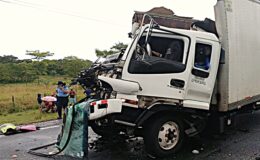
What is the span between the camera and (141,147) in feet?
Result: 20.0

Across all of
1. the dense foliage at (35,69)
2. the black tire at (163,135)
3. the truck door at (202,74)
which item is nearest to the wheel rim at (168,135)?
the black tire at (163,135)

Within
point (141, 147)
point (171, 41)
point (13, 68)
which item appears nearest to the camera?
point (171, 41)

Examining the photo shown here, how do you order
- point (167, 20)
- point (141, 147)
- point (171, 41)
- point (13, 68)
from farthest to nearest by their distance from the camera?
point (13, 68)
point (167, 20)
point (141, 147)
point (171, 41)

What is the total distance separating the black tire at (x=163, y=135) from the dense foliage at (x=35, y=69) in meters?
30.5

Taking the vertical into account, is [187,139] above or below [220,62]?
below

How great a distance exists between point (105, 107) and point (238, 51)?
2.98 m

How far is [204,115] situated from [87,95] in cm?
232

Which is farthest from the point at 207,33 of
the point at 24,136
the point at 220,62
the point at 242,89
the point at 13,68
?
the point at 13,68

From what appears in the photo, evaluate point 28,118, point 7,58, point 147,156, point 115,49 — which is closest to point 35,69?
point 7,58

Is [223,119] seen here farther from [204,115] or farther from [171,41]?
[171,41]

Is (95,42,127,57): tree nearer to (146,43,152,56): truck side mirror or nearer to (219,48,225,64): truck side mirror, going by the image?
(146,43,152,56): truck side mirror

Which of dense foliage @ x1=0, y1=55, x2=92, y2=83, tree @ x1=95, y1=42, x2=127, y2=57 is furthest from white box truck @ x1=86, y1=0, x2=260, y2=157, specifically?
dense foliage @ x1=0, y1=55, x2=92, y2=83

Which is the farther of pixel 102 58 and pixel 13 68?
pixel 13 68

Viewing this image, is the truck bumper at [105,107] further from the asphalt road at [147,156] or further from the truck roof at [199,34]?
the truck roof at [199,34]
